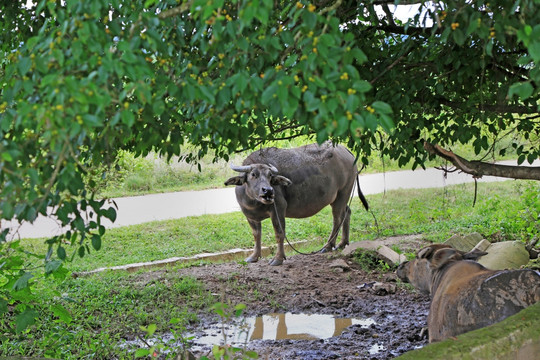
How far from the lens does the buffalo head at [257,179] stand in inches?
336

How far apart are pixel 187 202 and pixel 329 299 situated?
806 cm

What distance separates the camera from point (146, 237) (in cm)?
1147

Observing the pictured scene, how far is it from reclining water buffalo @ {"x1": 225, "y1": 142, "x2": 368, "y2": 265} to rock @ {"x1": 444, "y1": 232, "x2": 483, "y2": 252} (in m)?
→ 1.48

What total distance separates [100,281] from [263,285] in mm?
1977

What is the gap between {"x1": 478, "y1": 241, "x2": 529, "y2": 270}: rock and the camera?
7.23m

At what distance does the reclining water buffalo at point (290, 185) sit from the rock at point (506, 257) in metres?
2.07

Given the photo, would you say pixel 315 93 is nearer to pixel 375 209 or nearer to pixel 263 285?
pixel 263 285

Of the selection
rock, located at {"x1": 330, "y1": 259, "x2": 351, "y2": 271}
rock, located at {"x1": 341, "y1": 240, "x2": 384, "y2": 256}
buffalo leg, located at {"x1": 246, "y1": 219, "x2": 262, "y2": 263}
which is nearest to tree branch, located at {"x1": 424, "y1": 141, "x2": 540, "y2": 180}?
rock, located at {"x1": 330, "y1": 259, "x2": 351, "y2": 271}

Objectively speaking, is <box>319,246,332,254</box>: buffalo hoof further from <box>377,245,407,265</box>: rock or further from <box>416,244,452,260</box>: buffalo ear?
<box>416,244,452,260</box>: buffalo ear

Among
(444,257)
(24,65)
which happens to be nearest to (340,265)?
(444,257)

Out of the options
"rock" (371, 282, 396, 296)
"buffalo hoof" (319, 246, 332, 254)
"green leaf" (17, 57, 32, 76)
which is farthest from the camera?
"buffalo hoof" (319, 246, 332, 254)

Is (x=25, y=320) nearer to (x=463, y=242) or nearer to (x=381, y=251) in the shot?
(x=381, y=251)

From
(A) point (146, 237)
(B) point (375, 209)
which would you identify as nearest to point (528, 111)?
(A) point (146, 237)

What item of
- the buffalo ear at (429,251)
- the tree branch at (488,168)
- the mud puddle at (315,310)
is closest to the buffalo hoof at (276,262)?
the mud puddle at (315,310)
